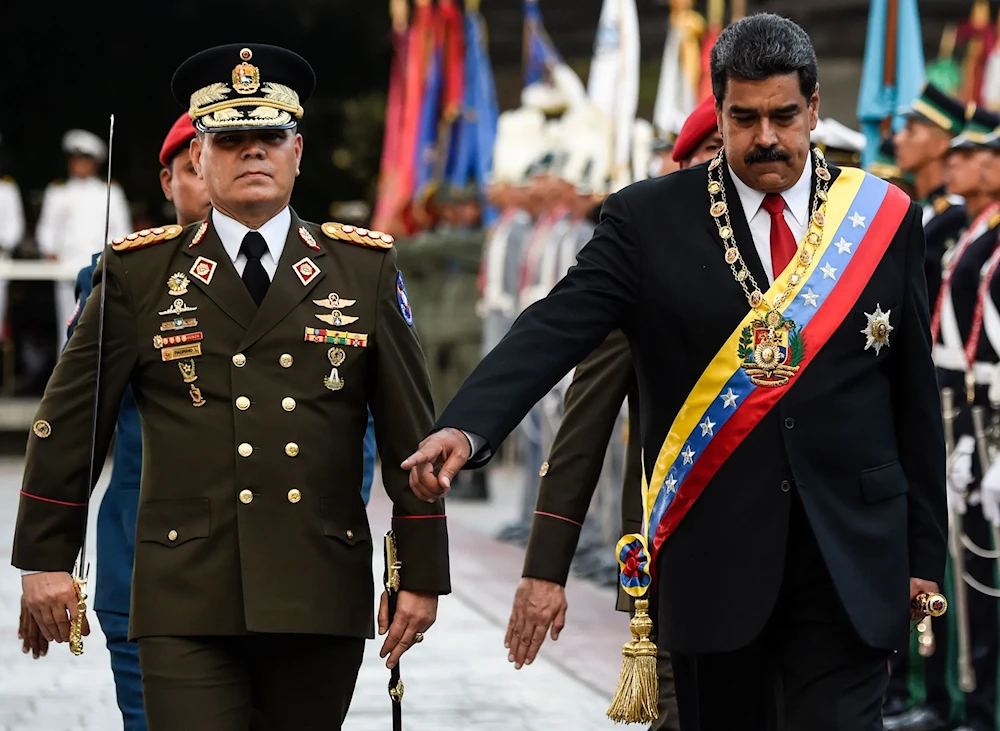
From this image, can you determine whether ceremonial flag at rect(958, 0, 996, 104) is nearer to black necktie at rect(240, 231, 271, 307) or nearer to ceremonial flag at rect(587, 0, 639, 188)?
ceremonial flag at rect(587, 0, 639, 188)

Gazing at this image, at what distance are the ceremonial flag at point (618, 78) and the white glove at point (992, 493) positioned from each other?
6.30 metres

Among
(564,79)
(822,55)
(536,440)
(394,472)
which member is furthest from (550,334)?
(822,55)

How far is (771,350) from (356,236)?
1077 mm

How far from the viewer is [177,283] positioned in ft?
14.6

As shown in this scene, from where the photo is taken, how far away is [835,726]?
158 inches

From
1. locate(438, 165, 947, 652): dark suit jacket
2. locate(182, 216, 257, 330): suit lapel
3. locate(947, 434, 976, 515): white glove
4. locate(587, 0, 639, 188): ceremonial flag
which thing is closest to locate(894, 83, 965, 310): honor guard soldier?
locate(947, 434, 976, 515): white glove

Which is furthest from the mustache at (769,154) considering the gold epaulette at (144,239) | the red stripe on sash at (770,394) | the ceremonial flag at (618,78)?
the ceremonial flag at (618,78)

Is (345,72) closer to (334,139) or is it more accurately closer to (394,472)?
(334,139)

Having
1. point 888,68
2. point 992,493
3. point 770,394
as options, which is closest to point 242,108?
point 770,394

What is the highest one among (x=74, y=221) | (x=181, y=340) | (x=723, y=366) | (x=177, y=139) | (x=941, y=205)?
(x=74, y=221)

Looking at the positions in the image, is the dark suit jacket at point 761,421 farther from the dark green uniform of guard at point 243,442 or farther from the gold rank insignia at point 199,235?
the gold rank insignia at point 199,235

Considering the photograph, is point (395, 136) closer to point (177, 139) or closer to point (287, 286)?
point (177, 139)

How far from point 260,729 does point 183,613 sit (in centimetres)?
32

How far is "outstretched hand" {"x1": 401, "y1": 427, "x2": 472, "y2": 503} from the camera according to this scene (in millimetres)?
3766
